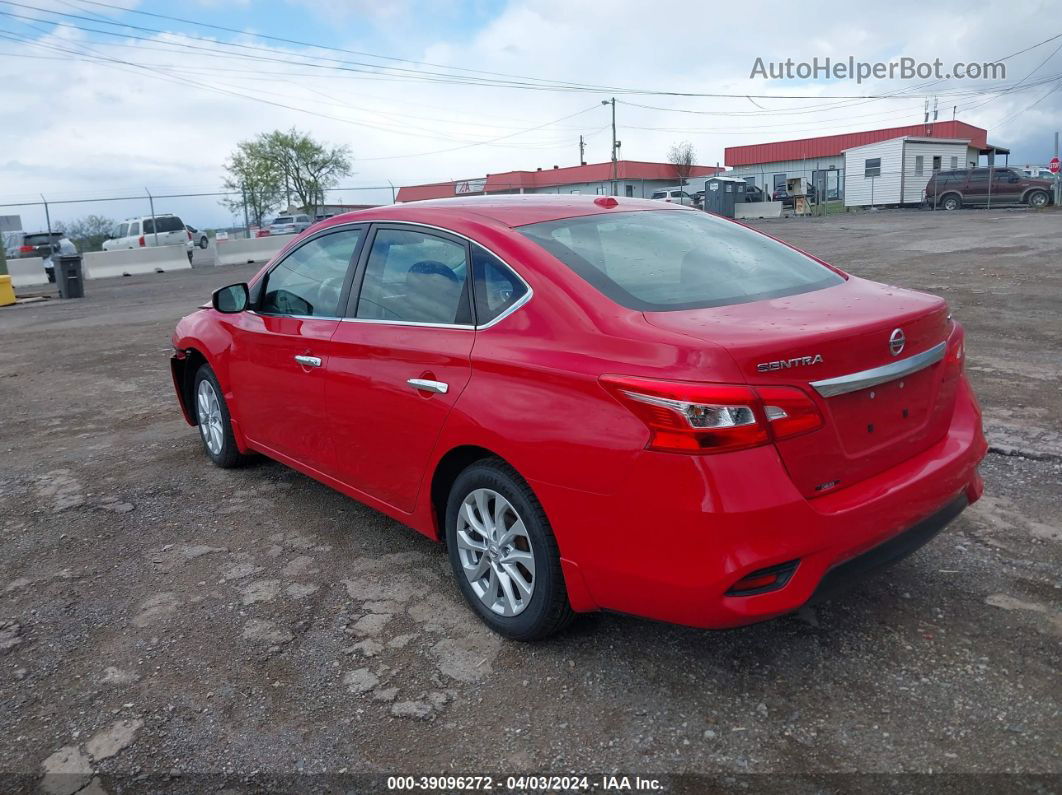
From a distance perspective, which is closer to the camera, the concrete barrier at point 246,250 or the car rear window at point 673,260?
the car rear window at point 673,260

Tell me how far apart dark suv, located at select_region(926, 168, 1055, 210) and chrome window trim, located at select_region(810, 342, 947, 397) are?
34.4m

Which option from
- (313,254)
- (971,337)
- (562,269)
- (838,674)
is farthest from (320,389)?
(971,337)

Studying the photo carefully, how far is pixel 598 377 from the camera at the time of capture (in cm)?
265

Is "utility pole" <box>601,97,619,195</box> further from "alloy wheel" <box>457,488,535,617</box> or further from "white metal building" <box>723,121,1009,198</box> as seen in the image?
"alloy wheel" <box>457,488,535,617</box>

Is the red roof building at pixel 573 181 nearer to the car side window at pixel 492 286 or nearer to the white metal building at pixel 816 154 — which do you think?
the white metal building at pixel 816 154

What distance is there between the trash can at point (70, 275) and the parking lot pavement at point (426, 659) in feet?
54.7

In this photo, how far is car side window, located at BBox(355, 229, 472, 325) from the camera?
11.0 ft

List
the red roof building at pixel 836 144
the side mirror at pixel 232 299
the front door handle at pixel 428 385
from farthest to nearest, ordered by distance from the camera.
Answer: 1. the red roof building at pixel 836 144
2. the side mirror at pixel 232 299
3. the front door handle at pixel 428 385

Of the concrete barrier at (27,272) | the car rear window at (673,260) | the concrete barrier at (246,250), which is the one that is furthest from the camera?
the concrete barrier at (246,250)

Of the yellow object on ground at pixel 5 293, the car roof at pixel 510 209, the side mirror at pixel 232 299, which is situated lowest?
the yellow object on ground at pixel 5 293

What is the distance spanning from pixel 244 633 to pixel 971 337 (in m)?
7.15

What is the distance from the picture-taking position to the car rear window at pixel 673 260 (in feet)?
9.93

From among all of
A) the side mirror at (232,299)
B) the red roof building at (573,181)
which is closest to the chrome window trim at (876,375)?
the side mirror at (232,299)

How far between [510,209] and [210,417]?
281 cm
